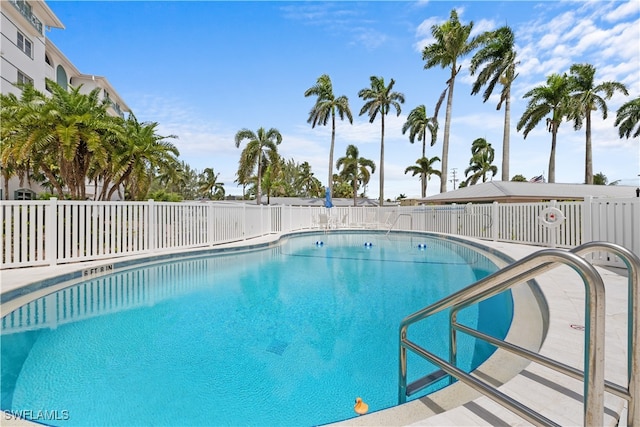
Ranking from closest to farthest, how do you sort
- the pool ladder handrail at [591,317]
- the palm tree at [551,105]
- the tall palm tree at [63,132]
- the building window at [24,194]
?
1. the pool ladder handrail at [591,317]
2. the tall palm tree at [63,132]
3. the building window at [24,194]
4. the palm tree at [551,105]

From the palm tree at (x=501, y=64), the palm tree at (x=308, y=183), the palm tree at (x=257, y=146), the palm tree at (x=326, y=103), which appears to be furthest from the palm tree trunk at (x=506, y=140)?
the palm tree at (x=308, y=183)

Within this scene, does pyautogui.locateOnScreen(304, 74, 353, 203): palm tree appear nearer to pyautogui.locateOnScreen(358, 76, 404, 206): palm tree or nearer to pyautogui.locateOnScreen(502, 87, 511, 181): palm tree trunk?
pyautogui.locateOnScreen(358, 76, 404, 206): palm tree

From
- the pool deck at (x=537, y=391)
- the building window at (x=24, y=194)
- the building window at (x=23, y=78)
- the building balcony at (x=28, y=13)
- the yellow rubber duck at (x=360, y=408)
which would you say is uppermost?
the building balcony at (x=28, y=13)

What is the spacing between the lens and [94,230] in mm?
7188

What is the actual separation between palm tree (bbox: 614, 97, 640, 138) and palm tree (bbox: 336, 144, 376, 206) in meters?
23.4

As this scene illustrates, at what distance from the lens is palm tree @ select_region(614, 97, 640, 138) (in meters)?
28.0

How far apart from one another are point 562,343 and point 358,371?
1765mm

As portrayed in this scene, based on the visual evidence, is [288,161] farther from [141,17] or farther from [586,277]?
[586,277]

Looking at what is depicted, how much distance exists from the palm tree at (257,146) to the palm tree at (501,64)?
17489 millimetres

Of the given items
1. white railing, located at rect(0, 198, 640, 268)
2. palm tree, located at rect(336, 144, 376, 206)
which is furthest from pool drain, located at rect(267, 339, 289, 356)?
palm tree, located at rect(336, 144, 376, 206)

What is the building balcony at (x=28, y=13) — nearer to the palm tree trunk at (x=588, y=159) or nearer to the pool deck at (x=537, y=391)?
the pool deck at (x=537, y=391)

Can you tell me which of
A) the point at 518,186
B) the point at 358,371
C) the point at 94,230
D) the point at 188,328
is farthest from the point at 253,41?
the point at 518,186

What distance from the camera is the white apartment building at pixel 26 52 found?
54.0 ft

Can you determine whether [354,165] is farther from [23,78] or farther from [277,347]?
[277,347]
